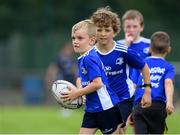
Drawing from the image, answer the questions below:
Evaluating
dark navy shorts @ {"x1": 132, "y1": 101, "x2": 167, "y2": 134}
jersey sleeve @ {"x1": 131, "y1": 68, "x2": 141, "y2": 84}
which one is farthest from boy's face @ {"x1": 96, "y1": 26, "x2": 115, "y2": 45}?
jersey sleeve @ {"x1": 131, "y1": 68, "x2": 141, "y2": 84}

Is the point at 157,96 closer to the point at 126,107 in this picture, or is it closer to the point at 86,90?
the point at 126,107

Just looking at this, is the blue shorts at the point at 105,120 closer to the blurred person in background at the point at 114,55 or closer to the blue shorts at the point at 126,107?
the blurred person in background at the point at 114,55

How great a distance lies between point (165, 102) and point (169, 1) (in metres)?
22.2

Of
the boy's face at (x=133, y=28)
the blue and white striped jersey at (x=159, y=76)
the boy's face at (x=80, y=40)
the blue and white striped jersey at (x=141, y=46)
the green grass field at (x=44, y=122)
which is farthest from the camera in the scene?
the green grass field at (x=44, y=122)

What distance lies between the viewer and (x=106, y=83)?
29.4ft

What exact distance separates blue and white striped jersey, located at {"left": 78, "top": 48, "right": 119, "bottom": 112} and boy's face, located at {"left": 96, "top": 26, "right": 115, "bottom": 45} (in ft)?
0.97

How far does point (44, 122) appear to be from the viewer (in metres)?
18.4

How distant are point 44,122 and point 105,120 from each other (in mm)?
9547

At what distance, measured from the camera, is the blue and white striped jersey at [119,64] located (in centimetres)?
920

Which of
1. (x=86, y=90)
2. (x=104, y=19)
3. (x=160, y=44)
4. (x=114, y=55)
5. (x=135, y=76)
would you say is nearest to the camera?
(x=86, y=90)

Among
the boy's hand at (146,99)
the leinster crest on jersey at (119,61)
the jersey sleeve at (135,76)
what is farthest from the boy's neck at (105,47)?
the jersey sleeve at (135,76)

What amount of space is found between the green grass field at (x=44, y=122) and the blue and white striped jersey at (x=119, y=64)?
5.94m

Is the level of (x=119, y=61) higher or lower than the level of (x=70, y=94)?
higher

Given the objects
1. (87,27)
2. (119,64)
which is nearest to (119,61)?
(119,64)
